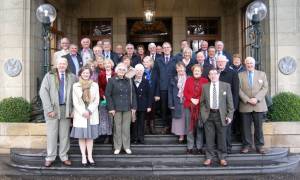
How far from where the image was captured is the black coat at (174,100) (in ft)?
25.4

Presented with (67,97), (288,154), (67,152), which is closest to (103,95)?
(67,97)

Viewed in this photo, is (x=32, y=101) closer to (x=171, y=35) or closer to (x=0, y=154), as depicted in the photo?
(x=0, y=154)

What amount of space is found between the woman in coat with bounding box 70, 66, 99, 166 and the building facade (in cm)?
296

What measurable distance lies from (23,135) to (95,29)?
18.9 ft

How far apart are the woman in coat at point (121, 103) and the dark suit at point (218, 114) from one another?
1345 millimetres

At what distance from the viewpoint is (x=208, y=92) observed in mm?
7062

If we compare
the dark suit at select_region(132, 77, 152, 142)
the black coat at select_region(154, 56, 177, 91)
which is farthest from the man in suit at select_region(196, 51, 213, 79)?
the dark suit at select_region(132, 77, 152, 142)

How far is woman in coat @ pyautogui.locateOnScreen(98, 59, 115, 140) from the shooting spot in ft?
24.4

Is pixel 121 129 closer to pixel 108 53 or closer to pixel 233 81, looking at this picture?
pixel 108 53

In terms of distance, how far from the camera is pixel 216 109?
704cm

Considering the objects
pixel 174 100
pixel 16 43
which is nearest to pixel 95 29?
pixel 16 43

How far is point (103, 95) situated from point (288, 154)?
4.22 metres

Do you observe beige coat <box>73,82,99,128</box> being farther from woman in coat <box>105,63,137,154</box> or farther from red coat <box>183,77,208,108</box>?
red coat <box>183,77,208,108</box>

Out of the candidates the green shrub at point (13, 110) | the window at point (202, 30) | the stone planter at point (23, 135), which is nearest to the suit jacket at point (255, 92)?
the stone planter at point (23, 135)
